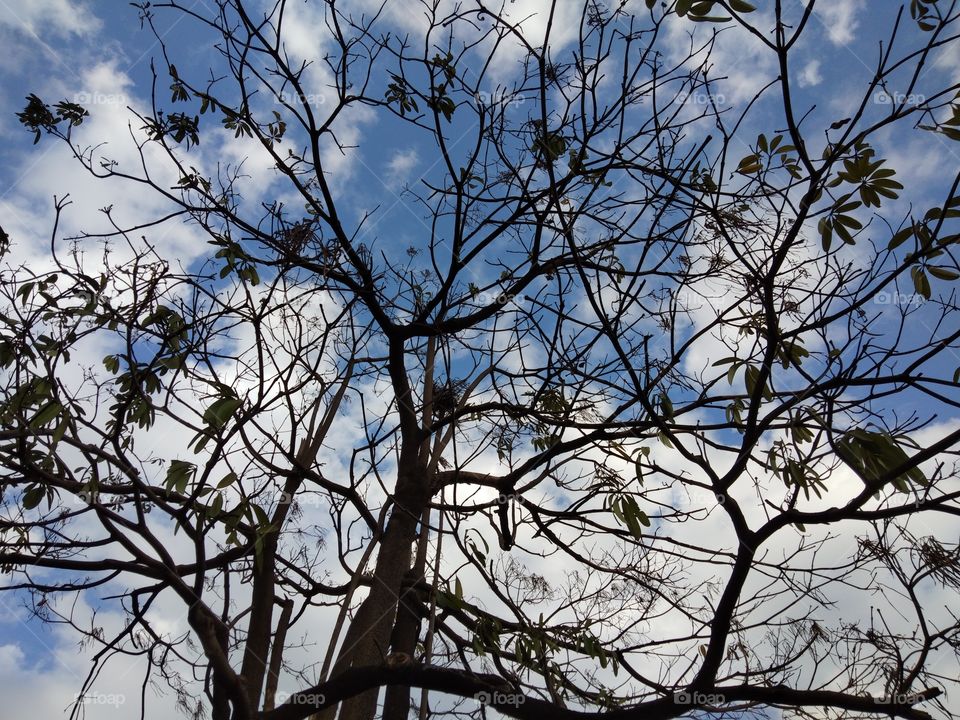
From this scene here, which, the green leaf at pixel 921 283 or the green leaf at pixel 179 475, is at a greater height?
the green leaf at pixel 921 283

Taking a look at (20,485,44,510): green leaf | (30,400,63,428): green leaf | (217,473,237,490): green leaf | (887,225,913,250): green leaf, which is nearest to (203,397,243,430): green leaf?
(217,473,237,490): green leaf

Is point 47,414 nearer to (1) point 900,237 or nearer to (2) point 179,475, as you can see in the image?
(2) point 179,475

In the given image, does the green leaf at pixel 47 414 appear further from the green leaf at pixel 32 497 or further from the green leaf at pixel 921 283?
the green leaf at pixel 921 283

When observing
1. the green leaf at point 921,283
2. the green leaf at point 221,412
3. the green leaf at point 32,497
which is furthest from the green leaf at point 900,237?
the green leaf at point 32,497

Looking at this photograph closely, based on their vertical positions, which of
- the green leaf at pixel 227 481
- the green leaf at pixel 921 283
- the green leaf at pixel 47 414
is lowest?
the green leaf at pixel 227 481

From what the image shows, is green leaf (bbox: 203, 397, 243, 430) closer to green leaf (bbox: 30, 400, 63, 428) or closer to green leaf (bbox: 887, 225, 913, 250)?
green leaf (bbox: 30, 400, 63, 428)

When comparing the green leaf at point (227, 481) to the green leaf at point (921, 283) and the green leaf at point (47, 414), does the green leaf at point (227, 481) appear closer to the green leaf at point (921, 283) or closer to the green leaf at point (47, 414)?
the green leaf at point (47, 414)

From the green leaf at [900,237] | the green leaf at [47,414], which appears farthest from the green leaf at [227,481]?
the green leaf at [900,237]

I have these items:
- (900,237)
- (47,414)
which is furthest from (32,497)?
(900,237)

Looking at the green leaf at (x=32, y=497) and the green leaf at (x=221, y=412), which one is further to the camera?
the green leaf at (x=32, y=497)

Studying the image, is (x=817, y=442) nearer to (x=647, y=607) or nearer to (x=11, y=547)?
(x=647, y=607)

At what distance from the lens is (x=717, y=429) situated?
1957mm

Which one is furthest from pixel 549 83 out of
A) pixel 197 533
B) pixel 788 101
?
pixel 197 533

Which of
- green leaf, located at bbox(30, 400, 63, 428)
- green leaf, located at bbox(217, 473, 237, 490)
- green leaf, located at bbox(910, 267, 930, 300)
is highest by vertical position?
green leaf, located at bbox(910, 267, 930, 300)
